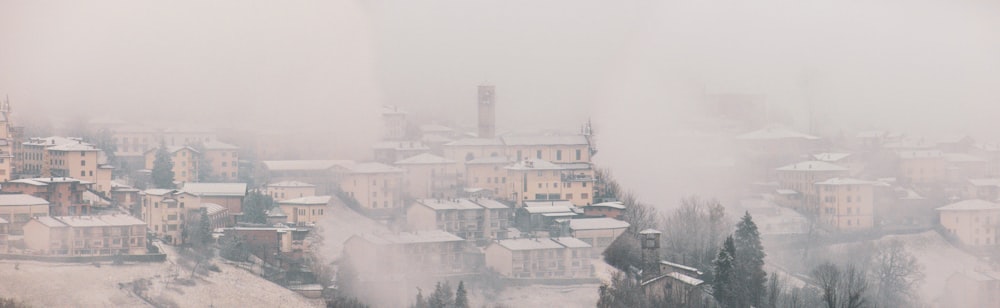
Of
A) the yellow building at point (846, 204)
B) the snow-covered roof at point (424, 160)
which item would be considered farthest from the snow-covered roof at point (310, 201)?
the yellow building at point (846, 204)

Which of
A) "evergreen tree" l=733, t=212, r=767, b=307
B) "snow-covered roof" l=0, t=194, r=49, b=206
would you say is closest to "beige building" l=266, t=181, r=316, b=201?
"snow-covered roof" l=0, t=194, r=49, b=206

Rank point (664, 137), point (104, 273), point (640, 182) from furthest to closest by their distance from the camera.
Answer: point (664, 137), point (640, 182), point (104, 273)

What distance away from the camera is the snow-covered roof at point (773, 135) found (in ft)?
81.4

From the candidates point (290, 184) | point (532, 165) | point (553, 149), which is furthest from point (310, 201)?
point (553, 149)

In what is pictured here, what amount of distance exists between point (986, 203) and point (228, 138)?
8.64 m

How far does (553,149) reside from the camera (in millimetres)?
21484

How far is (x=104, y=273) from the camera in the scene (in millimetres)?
15375

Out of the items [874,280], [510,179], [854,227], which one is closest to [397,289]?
[510,179]

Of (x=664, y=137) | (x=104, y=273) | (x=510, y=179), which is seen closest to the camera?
(x=104, y=273)

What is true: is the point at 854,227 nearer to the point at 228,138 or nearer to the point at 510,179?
the point at 510,179

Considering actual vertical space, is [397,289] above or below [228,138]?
below

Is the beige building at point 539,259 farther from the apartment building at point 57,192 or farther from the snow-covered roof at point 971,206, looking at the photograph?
the snow-covered roof at point 971,206

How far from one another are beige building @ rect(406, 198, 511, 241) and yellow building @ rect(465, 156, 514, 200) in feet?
4.70

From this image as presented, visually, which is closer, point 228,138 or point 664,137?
point 228,138
